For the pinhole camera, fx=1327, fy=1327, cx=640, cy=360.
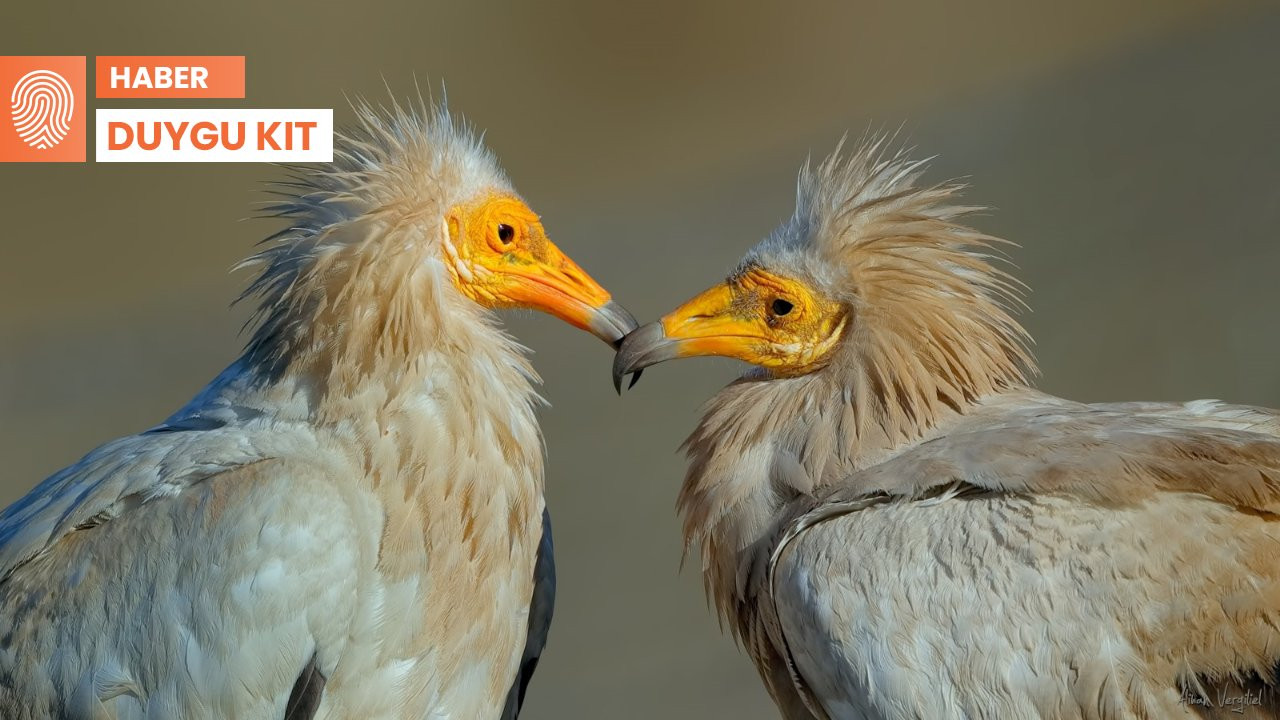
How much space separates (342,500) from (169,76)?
21.4ft

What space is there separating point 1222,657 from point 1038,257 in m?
6.76

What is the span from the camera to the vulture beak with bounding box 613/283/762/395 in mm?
3436

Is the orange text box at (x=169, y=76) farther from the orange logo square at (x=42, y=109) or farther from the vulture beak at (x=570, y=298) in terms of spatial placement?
the vulture beak at (x=570, y=298)

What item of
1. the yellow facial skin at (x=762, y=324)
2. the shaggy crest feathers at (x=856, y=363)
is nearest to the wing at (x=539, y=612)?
the shaggy crest feathers at (x=856, y=363)

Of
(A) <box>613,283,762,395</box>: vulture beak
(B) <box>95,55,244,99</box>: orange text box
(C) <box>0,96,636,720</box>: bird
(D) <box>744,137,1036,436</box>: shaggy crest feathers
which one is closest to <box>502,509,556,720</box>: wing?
(C) <box>0,96,636,720</box>: bird

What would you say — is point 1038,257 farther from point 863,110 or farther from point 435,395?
point 435,395

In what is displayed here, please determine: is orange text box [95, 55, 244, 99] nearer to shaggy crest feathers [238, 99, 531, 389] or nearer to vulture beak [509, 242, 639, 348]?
shaggy crest feathers [238, 99, 531, 389]

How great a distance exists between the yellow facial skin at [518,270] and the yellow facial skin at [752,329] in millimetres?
93

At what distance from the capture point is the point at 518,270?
10.9 feet

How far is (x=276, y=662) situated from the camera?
268cm

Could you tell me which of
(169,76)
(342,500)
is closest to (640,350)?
(342,500)

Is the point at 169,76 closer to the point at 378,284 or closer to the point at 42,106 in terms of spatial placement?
the point at 42,106

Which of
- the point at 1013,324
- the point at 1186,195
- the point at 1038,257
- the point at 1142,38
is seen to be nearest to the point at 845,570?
the point at 1013,324

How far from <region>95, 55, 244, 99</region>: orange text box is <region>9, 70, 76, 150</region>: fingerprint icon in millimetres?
649
